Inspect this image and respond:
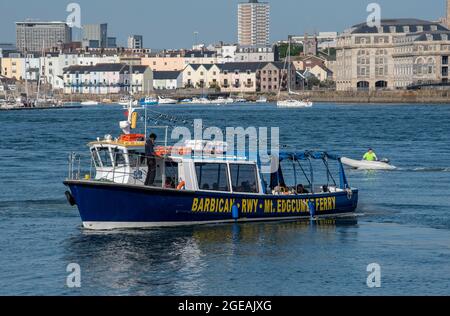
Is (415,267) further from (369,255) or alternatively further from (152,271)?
(152,271)

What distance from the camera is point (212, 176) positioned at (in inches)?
1480

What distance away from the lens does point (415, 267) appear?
31.8 metres

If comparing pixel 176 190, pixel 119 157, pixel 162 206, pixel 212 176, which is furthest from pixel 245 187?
pixel 119 157

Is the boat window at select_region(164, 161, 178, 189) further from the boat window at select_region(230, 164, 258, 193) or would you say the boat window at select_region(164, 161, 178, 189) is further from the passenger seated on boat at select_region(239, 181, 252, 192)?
the passenger seated on boat at select_region(239, 181, 252, 192)

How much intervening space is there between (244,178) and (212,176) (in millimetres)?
1179

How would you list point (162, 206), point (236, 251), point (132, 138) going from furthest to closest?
point (132, 138), point (162, 206), point (236, 251)

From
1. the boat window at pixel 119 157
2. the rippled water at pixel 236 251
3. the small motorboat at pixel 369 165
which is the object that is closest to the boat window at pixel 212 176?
the rippled water at pixel 236 251

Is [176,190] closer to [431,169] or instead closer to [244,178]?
[244,178]

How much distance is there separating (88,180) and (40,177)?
18.9 metres

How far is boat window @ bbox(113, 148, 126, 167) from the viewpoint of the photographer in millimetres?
37469

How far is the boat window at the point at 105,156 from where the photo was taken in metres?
37.6

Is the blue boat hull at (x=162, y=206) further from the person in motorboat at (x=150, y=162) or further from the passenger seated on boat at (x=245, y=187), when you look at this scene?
the person in motorboat at (x=150, y=162)
